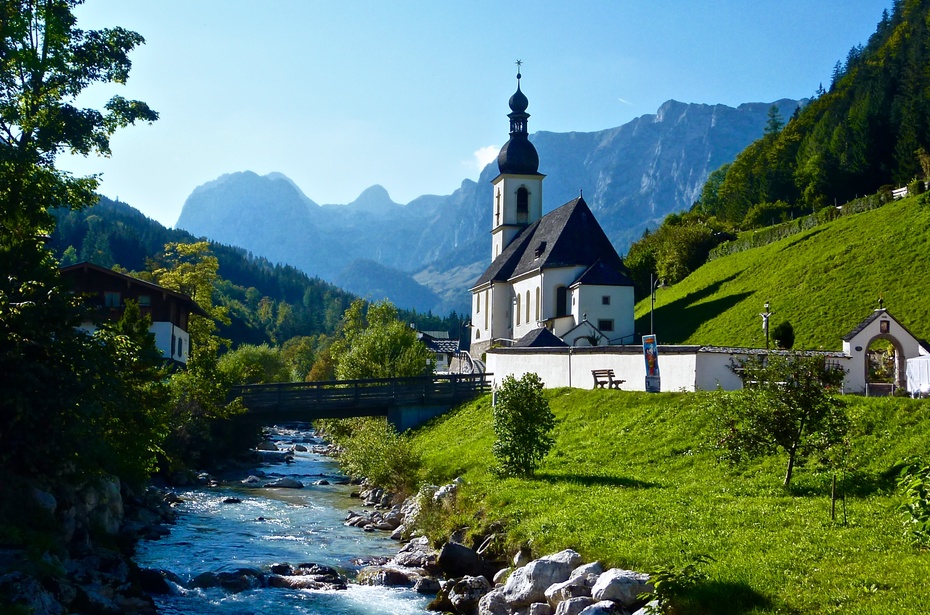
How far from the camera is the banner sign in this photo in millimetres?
31906

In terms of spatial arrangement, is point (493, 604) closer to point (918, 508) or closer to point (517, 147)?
point (918, 508)

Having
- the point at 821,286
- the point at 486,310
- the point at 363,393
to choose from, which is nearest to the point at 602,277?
the point at 821,286

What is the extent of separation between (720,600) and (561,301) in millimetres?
50729

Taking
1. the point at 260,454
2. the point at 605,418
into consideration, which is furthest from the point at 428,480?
the point at 260,454

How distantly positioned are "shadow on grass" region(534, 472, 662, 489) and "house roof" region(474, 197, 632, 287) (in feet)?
121

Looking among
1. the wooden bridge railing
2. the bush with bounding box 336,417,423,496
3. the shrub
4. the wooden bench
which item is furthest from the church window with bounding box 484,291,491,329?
the shrub

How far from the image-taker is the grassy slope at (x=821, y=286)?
48312 millimetres

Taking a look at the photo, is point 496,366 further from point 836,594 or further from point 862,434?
point 836,594

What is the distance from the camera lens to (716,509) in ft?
59.6

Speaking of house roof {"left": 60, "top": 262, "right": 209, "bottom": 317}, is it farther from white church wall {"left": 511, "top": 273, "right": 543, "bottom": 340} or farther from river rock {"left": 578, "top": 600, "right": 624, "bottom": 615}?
river rock {"left": 578, "top": 600, "right": 624, "bottom": 615}

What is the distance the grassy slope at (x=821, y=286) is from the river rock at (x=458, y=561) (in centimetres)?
3259

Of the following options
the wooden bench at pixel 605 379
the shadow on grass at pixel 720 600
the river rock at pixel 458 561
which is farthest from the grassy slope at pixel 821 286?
the shadow on grass at pixel 720 600

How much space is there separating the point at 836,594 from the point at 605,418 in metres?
19.0

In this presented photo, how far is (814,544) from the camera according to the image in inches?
582
